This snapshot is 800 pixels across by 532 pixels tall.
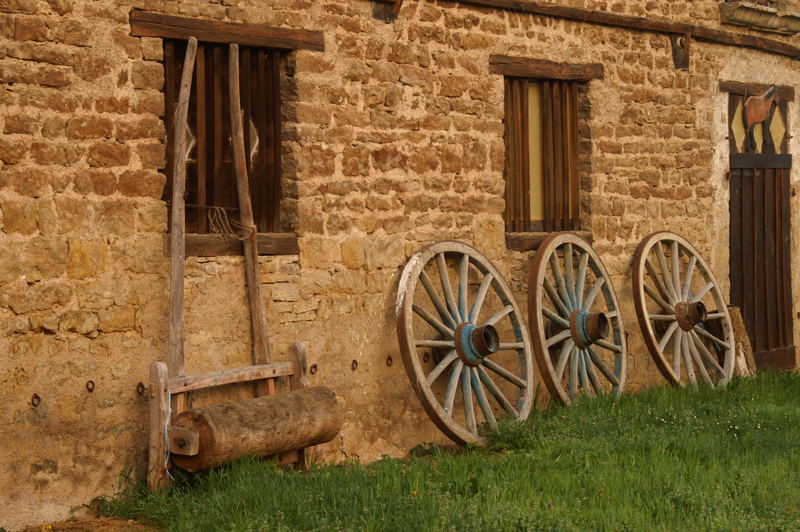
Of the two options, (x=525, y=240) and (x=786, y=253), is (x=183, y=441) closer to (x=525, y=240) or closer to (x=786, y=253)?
(x=525, y=240)

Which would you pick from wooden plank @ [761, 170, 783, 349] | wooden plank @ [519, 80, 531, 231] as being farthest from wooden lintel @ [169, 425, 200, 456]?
wooden plank @ [761, 170, 783, 349]

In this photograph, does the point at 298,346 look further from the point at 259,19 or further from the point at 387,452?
the point at 259,19

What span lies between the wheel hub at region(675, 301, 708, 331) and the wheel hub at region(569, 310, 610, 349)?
49.2 inches

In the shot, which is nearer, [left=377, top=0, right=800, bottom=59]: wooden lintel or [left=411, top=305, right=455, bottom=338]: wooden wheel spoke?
Answer: [left=411, top=305, right=455, bottom=338]: wooden wheel spoke

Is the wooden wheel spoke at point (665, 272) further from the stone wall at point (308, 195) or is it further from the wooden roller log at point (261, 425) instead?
the wooden roller log at point (261, 425)

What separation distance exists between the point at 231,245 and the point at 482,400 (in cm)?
203

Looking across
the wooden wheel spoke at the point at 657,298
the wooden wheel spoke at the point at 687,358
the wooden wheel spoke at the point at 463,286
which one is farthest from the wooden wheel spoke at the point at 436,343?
the wooden wheel spoke at the point at 687,358

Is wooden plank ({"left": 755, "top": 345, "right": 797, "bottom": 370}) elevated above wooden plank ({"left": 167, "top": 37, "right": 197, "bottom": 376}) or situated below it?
below

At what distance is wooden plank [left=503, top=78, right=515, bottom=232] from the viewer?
8477 mm

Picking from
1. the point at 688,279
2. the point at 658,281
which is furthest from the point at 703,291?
the point at 658,281

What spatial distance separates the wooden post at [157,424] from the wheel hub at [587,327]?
Result: 3482 millimetres

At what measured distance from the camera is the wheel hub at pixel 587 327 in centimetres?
823

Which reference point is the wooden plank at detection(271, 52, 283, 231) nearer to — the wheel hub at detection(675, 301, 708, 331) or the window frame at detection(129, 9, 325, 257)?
the window frame at detection(129, 9, 325, 257)

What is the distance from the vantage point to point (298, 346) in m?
6.64
